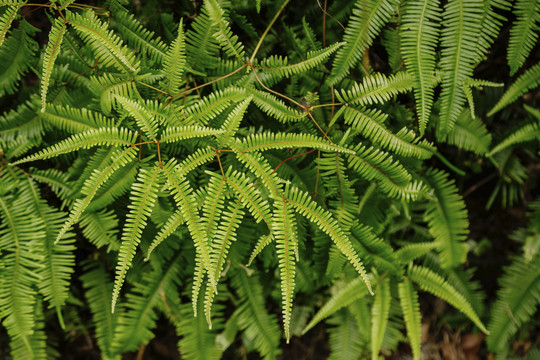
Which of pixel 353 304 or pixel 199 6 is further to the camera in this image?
pixel 353 304

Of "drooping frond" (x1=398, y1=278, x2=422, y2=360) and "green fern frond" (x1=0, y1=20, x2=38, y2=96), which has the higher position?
"green fern frond" (x1=0, y1=20, x2=38, y2=96)

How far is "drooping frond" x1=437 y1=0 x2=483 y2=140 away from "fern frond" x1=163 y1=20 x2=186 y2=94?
128 cm

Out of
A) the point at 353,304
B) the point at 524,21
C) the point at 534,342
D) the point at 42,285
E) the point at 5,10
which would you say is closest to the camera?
the point at 5,10

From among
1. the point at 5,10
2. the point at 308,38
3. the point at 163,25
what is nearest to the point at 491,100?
the point at 308,38

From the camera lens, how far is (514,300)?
2715 millimetres

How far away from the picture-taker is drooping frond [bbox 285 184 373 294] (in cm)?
158

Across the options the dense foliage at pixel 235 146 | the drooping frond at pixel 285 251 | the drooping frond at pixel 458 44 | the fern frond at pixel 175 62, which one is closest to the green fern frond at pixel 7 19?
the dense foliage at pixel 235 146

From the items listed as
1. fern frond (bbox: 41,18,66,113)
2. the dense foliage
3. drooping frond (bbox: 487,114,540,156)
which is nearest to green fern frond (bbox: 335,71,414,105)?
the dense foliage

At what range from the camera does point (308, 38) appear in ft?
6.09

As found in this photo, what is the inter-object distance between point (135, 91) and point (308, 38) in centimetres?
92

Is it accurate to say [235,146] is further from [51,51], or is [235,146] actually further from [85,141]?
[51,51]

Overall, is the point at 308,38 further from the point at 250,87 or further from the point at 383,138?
the point at 383,138

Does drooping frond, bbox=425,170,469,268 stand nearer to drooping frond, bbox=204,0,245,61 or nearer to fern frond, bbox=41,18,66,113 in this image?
drooping frond, bbox=204,0,245,61

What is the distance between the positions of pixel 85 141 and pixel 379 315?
77.9 inches
